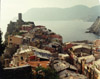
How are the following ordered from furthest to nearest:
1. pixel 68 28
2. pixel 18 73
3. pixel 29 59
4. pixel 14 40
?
pixel 68 28, pixel 14 40, pixel 29 59, pixel 18 73

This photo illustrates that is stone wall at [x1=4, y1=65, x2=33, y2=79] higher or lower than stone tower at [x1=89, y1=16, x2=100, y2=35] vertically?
lower

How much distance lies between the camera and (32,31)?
20.5 ft

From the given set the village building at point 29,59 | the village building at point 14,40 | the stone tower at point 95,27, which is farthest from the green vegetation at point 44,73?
the stone tower at point 95,27

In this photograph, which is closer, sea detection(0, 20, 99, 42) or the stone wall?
the stone wall

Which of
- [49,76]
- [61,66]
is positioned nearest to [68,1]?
[61,66]

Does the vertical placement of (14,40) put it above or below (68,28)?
below

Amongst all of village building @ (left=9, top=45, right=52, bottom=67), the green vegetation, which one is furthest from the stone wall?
village building @ (left=9, top=45, right=52, bottom=67)

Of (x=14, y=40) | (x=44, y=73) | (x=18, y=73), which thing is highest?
(x=14, y=40)

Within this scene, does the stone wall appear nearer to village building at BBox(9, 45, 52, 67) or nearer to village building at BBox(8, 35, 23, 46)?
village building at BBox(9, 45, 52, 67)

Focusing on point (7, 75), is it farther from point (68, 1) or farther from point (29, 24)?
point (29, 24)

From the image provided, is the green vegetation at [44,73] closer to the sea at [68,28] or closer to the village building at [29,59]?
the village building at [29,59]

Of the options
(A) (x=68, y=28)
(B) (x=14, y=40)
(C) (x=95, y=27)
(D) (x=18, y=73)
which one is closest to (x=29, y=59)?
(D) (x=18, y=73)

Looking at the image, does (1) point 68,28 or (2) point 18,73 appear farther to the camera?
(1) point 68,28

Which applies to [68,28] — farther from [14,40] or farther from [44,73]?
[44,73]
